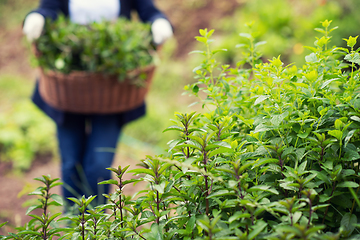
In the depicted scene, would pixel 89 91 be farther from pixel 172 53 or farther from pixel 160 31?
pixel 172 53

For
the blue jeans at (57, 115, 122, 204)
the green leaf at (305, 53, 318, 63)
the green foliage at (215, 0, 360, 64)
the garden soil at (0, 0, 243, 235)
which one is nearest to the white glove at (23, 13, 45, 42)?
the blue jeans at (57, 115, 122, 204)

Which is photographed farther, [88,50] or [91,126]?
[91,126]

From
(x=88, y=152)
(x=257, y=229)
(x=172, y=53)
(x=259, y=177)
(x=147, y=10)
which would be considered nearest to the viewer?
(x=257, y=229)

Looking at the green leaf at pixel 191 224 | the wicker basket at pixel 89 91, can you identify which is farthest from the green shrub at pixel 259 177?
the wicker basket at pixel 89 91

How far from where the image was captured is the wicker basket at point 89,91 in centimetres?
174

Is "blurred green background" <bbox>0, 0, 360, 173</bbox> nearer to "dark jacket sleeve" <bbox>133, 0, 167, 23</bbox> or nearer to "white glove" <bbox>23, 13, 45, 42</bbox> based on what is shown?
"white glove" <bbox>23, 13, 45, 42</bbox>

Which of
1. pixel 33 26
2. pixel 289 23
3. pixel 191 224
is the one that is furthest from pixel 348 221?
pixel 289 23

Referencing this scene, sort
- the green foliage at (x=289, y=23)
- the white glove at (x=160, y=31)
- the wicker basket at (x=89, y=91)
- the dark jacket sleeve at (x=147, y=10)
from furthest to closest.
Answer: the green foliage at (x=289, y=23) < the dark jacket sleeve at (x=147, y=10) < the white glove at (x=160, y=31) < the wicker basket at (x=89, y=91)

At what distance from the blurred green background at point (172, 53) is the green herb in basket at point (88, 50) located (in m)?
0.30

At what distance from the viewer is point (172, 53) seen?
5625mm

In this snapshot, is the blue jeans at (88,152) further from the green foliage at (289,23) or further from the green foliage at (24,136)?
the green foliage at (289,23)

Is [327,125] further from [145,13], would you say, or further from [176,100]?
[176,100]

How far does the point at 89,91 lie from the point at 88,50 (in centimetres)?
24

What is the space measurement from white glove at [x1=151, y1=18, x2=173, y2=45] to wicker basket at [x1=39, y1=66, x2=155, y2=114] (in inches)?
7.9
